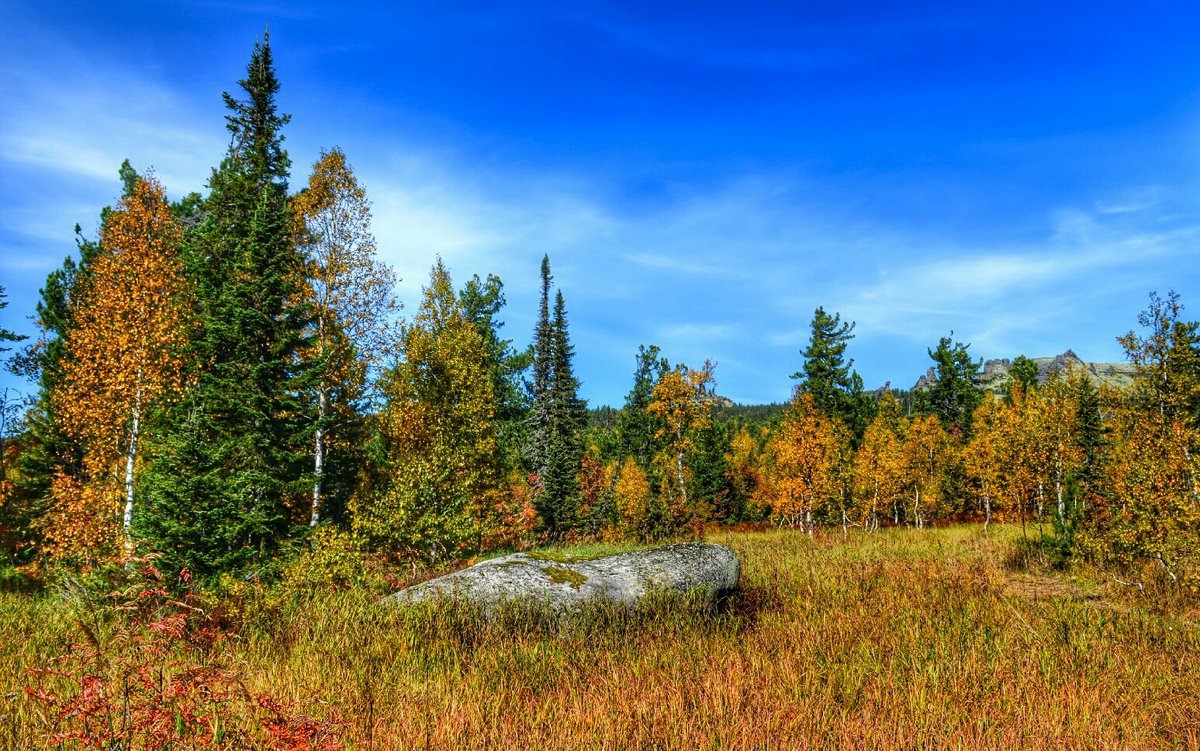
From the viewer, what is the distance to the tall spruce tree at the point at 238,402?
33.4 ft

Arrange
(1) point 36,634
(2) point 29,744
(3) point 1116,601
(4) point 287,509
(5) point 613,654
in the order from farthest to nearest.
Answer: (4) point 287,509, (3) point 1116,601, (1) point 36,634, (5) point 613,654, (2) point 29,744

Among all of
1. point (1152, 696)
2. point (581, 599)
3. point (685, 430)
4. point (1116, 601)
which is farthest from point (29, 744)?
point (685, 430)

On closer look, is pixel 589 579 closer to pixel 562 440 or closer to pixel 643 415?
pixel 562 440

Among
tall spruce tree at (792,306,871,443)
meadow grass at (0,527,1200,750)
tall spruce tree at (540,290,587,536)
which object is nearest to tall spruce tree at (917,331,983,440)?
tall spruce tree at (792,306,871,443)

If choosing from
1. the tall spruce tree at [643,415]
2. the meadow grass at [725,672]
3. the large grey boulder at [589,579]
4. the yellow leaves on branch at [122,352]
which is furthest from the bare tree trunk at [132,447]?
the tall spruce tree at [643,415]

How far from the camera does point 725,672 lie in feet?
17.8

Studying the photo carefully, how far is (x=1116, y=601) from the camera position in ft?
35.1

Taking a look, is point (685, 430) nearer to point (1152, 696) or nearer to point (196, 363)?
point (196, 363)

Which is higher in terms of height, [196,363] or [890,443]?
[196,363]

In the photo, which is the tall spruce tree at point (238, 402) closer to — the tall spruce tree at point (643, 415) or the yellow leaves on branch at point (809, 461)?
the yellow leaves on branch at point (809, 461)

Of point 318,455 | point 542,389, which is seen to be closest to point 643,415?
point 542,389

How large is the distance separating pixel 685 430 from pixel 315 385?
30180mm

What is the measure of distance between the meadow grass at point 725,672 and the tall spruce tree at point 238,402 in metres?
2.26

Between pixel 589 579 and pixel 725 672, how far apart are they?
3.77 meters
